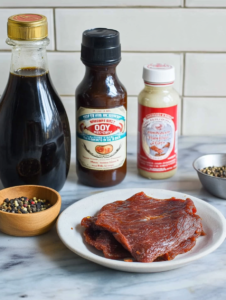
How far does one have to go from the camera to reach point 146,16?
1.21m

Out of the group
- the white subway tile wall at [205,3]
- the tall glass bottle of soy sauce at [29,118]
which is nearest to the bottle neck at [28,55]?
the tall glass bottle of soy sauce at [29,118]

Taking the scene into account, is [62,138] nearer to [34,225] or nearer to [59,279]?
[34,225]

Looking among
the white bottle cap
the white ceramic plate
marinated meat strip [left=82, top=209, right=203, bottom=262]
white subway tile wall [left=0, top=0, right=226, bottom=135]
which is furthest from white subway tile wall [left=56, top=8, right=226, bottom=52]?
marinated meat strip [left=82, top=209, right=203, bottom=262]

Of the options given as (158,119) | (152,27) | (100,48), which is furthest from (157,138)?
(152,27)

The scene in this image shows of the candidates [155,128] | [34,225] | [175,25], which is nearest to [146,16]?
[175,25]

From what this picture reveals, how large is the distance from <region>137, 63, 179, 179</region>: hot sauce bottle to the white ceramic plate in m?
0.12

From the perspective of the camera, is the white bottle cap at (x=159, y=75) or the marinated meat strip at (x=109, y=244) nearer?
the marinated meat strip at (x=109, y=244)

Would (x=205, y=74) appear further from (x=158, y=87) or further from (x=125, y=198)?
(x=125, y=198)

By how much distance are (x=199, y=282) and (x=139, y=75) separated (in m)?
0.70

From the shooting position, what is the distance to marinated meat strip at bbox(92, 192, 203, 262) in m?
0.75

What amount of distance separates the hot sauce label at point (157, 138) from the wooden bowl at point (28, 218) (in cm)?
28

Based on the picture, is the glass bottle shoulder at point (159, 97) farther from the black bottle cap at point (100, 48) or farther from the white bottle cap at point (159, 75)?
the black bottle cap at point (100, 48)

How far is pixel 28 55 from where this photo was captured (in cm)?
90

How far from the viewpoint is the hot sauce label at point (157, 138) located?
102 cm
